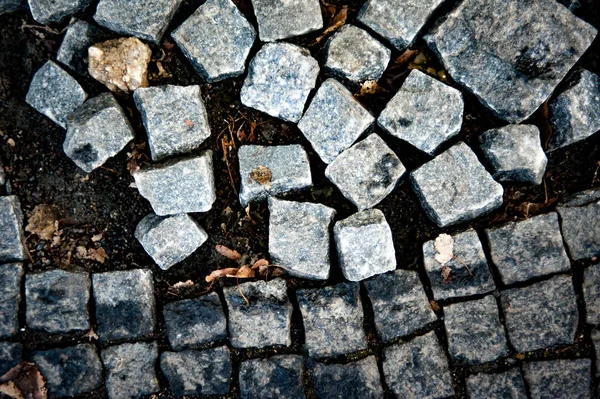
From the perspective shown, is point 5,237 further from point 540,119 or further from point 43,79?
point 540,119

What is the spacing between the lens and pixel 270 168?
101 inches

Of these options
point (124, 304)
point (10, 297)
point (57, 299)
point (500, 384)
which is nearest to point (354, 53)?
point (124, 304)

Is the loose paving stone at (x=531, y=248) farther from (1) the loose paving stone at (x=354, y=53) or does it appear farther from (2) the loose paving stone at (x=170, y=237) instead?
(2) the loose paving stone at (x=170, y=237)

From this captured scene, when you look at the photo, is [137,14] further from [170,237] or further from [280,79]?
[170,237]

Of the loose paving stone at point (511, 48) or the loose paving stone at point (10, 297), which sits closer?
the loose paving stone at point (511, 48)

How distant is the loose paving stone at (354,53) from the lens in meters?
2.55

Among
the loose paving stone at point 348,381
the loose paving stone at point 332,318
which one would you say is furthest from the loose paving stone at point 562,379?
the loose paving stone at point 332,318

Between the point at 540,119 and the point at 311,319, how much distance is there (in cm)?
172

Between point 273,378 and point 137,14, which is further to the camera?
point 273,378

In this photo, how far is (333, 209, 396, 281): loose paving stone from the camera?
2531 mm

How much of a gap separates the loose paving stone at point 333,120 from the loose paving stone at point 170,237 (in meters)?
0.82

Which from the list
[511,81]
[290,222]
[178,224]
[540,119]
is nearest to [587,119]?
[540,119]

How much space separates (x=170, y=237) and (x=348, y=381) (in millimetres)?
1284

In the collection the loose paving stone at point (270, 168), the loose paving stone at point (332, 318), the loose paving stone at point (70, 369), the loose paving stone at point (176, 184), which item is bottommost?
the loose paving stone at point (70, 369)
